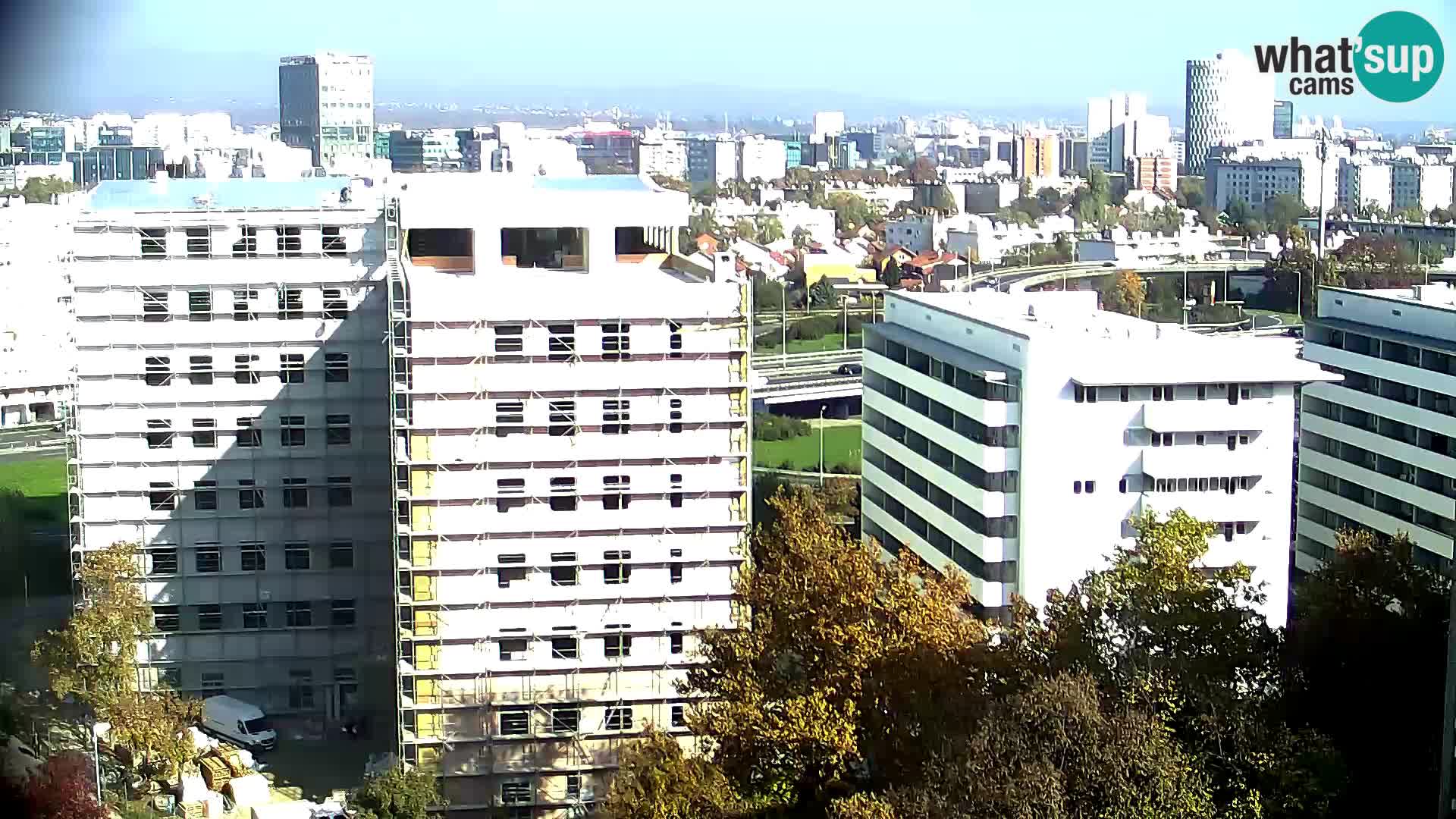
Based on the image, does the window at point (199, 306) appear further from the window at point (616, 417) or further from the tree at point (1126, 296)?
the tree at point (1126, 296)

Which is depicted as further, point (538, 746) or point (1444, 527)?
point (1444, 527)

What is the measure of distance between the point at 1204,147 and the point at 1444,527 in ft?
90.5

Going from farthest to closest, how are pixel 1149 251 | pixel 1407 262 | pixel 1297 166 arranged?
pixel 1297 166, pixel 1149 251, pixel 1407 262

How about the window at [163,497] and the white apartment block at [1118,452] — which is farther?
the window at [163,497]

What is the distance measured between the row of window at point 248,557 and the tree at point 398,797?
1.29m

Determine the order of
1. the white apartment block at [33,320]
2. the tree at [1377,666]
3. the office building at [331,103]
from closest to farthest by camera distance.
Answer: the tree at [1377,666] → the white apartment block at [33,320] → the office building at [331,103]

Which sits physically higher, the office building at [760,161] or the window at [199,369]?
the office building at [760,161]

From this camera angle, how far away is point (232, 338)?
5.77m

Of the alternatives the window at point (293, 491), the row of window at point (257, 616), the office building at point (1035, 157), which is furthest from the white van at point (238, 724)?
the office building at point (1035, 157)

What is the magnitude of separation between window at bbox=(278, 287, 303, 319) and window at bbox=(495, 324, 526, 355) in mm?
1305

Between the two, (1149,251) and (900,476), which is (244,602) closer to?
Result: (900,476)

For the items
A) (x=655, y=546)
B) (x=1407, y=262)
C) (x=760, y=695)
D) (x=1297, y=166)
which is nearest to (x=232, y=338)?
(x=655, y=546)

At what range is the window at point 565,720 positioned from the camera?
4848mm

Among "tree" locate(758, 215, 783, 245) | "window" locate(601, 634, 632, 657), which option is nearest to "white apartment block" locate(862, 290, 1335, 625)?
"window" locate(601, 634, 632, 657)
